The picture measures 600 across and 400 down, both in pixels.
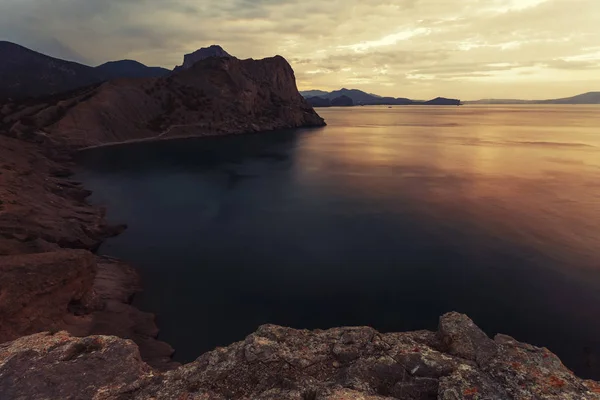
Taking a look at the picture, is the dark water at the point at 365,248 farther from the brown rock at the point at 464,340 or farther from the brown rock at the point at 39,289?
the brown rock at the point at 464,340

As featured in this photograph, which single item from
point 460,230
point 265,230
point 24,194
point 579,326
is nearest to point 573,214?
point 460,230

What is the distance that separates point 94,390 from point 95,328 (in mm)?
14875

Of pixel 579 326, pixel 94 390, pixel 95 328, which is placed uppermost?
pixel 94 390

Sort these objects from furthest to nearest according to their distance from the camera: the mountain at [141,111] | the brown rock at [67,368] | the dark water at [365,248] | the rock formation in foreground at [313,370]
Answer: the mountain at [141,111]
the dark water at [365,248]
the brown rock at [67,368]
the rock formation in foreground at [313,370]

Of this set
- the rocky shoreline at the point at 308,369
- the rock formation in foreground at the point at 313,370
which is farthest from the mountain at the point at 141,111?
the rock formation in foreground at the point at 313,370

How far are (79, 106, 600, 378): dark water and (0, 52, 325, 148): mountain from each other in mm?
44214

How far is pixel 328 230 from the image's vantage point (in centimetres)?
5016

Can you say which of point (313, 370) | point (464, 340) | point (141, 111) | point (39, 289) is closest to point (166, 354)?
point (39, 289)

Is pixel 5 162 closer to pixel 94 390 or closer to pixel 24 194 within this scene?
pixel 24 194

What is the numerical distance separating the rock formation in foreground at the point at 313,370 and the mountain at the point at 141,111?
127857 mm

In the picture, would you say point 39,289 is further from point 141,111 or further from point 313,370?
point 141,111

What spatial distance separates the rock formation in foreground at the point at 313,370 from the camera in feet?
36.9

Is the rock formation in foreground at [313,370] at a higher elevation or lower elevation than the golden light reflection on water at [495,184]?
higher

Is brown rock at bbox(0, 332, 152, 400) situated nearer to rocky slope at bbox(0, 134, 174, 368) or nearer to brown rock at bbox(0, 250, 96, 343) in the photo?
brown rock at bbox(0, 250, 96, 343)
